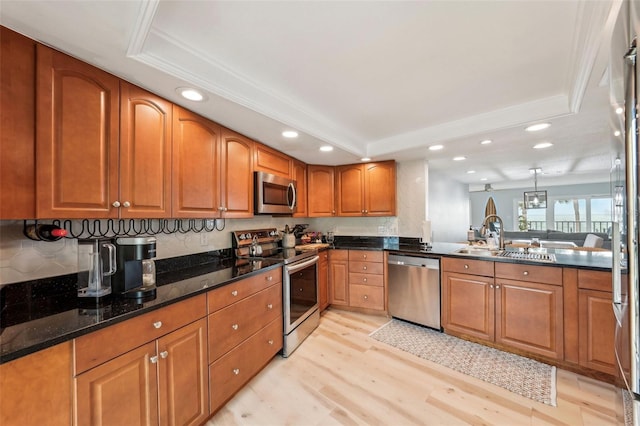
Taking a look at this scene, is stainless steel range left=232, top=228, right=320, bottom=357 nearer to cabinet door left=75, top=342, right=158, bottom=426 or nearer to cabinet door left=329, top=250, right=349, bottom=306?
cabinet door left=329, top=250, right=349, bottom=306

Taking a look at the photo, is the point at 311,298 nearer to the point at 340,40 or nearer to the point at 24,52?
the point at 340,40

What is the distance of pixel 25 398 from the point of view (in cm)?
86

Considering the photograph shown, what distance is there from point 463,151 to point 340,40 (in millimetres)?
2380

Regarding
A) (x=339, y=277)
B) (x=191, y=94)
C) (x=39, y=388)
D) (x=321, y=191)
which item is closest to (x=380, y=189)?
(x=321, y=191)

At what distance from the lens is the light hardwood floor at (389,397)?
1.63m

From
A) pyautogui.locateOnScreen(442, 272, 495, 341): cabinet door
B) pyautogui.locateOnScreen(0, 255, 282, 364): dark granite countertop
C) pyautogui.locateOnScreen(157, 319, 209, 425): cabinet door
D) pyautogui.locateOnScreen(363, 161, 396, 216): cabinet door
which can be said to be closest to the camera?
pyautogui.locateOnScreen(0, 255, 282, 364): dark granite countertop

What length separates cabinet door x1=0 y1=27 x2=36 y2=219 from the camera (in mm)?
1023

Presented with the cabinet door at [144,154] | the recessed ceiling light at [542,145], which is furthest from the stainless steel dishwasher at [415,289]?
the cabinet door at [144,154]

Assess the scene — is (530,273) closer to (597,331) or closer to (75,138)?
(597,331)

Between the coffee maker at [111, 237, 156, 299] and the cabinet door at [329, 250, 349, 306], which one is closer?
the coffee maker at [111, 237, 156, 299]

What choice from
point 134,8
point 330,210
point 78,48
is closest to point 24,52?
point 78,48

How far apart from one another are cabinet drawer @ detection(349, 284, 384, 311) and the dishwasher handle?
1.41ft

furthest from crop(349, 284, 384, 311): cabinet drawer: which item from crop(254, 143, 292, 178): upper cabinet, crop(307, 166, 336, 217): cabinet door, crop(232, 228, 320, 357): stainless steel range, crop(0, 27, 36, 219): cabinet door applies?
crop(0, 27, 36, 219): cabinet door

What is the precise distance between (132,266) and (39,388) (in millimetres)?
598
